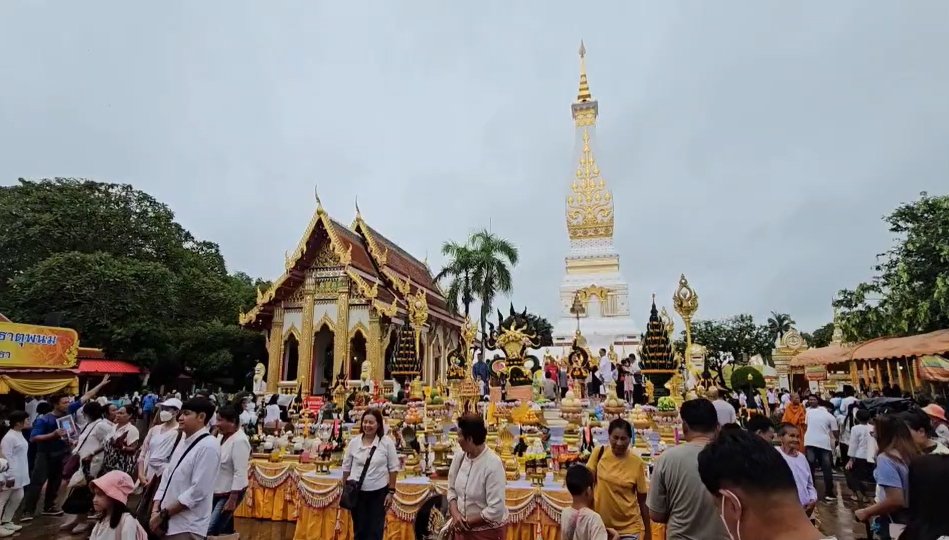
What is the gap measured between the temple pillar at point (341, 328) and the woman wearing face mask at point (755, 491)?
19062mm

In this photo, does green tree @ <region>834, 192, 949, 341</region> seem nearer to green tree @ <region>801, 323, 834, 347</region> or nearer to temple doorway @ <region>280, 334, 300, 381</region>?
temple doorway @ <region>280, 334, 300, 381</region>

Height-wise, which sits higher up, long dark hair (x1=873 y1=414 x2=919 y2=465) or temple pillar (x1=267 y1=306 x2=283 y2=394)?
temple pillar (x1=267 y1=306 x2=283 y2=394)

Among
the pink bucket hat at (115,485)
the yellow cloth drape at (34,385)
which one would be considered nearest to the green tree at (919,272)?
the pink bucket hat at (115,485)

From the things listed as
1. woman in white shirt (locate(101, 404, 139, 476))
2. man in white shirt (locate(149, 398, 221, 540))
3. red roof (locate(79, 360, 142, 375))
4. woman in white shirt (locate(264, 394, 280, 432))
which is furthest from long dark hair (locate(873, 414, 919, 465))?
red roof (locate(79, 360, 142, 375))

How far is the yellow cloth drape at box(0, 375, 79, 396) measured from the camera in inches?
520

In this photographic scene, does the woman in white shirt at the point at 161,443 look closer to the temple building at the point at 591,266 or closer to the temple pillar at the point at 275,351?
the temple pillar at the point at 275,351

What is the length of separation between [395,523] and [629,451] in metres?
3.42

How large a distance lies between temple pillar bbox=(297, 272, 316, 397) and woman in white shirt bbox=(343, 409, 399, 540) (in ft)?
53.6

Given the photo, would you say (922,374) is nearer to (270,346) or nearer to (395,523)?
(395,523)

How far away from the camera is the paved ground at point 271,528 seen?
237 inches

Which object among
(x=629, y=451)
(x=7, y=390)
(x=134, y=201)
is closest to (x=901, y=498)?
(x=629, y=451)

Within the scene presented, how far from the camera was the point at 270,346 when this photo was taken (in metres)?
21.0

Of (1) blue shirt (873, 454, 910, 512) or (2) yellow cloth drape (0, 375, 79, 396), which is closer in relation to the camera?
(1) blue shirt (873, 454, 910, 512)

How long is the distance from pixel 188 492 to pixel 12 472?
4037 mm
